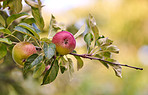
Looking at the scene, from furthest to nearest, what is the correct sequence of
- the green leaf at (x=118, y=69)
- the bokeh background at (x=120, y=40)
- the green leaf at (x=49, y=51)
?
the bokeh background at (x=120, y=40)
the green leaf at (x=118, y=69)
the green leaf at (x=49, y=51)

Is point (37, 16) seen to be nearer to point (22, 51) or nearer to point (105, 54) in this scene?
point (22, 51)

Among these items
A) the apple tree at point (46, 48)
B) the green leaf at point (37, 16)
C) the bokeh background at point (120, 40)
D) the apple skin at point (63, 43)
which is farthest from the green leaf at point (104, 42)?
the bokeh background at point (120, 40)

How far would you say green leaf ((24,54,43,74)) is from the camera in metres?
0.53

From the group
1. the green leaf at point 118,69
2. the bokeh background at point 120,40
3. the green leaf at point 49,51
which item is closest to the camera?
the green leaf at point 49,51

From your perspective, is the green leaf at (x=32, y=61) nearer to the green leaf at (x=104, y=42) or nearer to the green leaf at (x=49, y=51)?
the green leaf at (x=49, y=51)

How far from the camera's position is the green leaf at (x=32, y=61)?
53cm

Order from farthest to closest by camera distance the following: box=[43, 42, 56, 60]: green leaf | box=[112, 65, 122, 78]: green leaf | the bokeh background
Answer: the bokeh background
box=[112, 65, 122, 78]: green leaf
box=[43, 42, 56, 60]: green leaf

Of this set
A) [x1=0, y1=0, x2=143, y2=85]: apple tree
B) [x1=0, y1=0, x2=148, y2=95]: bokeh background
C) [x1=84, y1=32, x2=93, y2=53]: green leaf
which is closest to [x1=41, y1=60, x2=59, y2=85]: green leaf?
[x1=0, y1=0, x2=143, y2=85]: apple tree

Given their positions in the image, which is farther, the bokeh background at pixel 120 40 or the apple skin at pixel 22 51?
the bokeh background at pixel 120 40

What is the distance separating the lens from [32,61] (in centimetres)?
54

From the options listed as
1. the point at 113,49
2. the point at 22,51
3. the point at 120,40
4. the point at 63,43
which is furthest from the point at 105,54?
the point at 120,40

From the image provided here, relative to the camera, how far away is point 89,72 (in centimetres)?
461

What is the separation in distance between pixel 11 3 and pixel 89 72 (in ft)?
13.4

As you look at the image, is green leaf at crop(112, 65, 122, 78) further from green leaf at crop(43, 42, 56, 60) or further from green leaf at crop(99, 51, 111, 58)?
green leaf at crop(43, 42, 56, 60)
